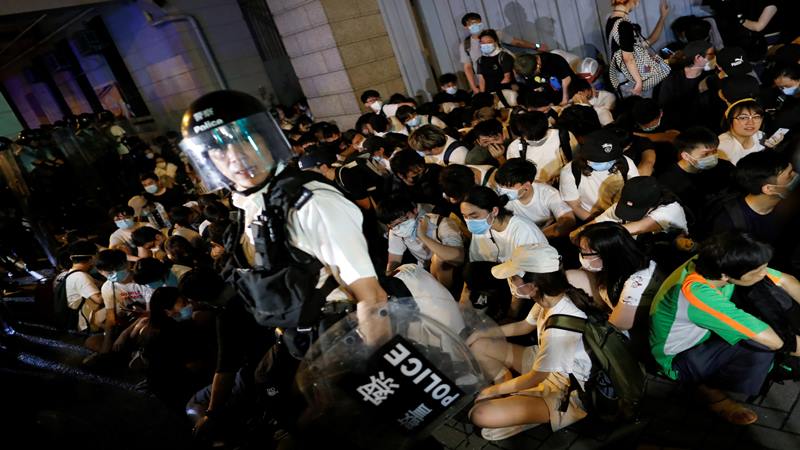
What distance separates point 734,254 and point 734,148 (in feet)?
6.67

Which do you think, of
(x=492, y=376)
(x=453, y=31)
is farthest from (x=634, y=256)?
(x=453, y=31)

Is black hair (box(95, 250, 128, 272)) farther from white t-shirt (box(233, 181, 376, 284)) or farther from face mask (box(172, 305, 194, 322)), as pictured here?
white t-shirt (box(233, 181, 376, 284))

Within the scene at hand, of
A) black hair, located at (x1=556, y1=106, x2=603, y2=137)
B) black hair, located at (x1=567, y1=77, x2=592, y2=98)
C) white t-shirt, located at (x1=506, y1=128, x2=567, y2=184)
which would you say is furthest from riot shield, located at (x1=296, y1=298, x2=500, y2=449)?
black hair, located at (x1=567, y1=77, x2=592, y2=98)

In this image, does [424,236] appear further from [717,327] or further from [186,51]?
[186,51]

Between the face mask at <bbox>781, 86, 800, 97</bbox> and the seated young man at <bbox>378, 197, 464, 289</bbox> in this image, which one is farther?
the face mask at <bbox>781, 86, 800, 97</bbox>

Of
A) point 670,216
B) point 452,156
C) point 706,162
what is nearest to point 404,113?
point 452,156

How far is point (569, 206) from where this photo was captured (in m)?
4.18

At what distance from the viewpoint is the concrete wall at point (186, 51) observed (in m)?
12.9

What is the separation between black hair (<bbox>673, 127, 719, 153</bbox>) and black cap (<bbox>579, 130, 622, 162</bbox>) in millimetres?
449

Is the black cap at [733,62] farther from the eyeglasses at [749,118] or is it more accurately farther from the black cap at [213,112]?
the black cap at [213,112]

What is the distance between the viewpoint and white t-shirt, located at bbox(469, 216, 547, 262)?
3.60m

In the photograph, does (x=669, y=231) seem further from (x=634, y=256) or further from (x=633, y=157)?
(x=633, y=157)

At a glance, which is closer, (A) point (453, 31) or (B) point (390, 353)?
(B) point (390, 353)

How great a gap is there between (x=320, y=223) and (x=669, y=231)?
2.69 m
